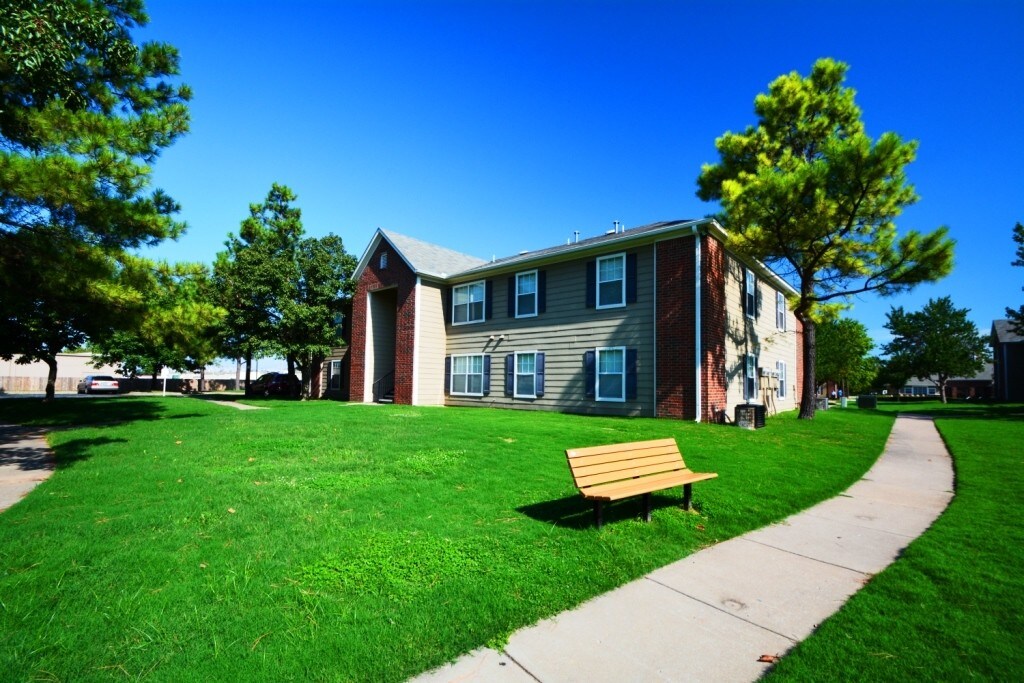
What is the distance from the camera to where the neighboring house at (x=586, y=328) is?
1498cm

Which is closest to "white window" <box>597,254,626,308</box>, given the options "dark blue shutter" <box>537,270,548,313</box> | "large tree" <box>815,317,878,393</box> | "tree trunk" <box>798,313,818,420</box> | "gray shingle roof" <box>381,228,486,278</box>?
"dark blue shutter" <box>537,270,548,313</box>

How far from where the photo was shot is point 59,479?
6.47 meters

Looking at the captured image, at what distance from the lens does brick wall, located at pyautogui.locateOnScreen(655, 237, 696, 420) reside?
14594mm

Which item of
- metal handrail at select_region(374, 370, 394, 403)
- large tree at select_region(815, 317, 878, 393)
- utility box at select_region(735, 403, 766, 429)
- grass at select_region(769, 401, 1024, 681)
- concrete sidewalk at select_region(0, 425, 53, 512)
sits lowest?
grass at select_region(769, 401, 1024, 681)

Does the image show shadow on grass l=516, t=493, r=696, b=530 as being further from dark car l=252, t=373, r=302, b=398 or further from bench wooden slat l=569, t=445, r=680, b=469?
dark car l=252, t=373, r=302, b=398

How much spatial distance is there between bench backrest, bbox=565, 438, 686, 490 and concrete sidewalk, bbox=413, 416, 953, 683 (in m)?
1.11

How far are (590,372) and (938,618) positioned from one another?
13.6 m

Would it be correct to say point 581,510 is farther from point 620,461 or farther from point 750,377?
point 750,377

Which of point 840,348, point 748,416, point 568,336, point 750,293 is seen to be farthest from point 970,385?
point 568,336

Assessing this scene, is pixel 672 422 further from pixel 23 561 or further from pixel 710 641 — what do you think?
pixel 23 561

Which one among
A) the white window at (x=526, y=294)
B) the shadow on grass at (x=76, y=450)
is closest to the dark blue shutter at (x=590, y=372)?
the white window at (x=526, y=294)

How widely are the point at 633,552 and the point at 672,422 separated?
9.89 m

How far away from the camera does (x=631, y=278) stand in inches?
635

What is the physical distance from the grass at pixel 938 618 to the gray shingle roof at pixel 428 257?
18.9 metres
